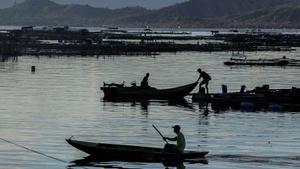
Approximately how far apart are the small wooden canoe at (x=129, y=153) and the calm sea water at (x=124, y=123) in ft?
1.19

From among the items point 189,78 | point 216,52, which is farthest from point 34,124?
point 216,52

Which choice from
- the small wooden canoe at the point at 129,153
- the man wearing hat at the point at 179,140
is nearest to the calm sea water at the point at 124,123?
the small wooden canoe at the point at 129,153

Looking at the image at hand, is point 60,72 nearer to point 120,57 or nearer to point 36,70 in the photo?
point 36,70

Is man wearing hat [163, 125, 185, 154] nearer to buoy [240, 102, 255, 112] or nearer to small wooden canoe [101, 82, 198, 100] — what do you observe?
buoy [240, 102, 255, 112]

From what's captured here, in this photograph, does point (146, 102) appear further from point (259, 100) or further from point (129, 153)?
point (129, 153)

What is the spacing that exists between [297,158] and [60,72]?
5200cm

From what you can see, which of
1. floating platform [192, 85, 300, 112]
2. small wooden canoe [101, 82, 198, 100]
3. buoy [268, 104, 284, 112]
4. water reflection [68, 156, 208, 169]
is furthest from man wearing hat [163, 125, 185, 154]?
small wooden canoe [101, 82, 198, 100]

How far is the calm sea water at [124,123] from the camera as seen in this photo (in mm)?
31500

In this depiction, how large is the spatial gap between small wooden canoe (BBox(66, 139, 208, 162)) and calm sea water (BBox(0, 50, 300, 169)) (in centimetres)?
36

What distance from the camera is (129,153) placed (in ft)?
98.8

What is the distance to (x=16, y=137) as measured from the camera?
119 ft

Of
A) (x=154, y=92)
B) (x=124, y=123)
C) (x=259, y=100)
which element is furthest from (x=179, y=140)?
(x=154, y=92)

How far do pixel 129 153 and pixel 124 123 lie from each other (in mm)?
12163

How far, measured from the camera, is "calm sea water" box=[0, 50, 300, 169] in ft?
103
